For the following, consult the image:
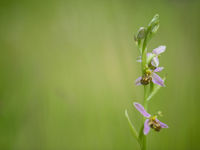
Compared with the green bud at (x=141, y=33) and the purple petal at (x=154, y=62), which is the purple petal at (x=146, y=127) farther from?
the green bud at (x=141, y=33)

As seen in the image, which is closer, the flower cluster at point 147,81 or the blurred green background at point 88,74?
the flower cluster at point 147,81

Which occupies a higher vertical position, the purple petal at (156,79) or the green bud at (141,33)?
the green bud at (141,33)

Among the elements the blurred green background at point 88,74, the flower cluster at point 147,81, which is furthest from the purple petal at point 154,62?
the blurred green background at point 88,74

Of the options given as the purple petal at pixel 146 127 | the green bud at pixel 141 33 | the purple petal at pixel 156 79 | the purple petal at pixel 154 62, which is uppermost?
the green bud at pixel 141 33

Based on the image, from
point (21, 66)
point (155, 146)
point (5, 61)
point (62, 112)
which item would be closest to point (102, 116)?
point (62, 112)

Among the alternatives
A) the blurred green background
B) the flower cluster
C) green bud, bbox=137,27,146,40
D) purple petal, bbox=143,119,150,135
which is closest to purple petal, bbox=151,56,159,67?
the flower cluster

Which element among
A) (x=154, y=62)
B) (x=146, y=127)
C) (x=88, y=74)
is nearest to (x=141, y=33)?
(x=154, y=62)

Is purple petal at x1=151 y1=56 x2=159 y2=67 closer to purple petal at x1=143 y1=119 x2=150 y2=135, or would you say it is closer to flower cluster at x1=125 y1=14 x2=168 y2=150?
flower cluster at x1=125 y1=14 x2=168 y2=150

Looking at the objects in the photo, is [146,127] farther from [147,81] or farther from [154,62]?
[154,62]
